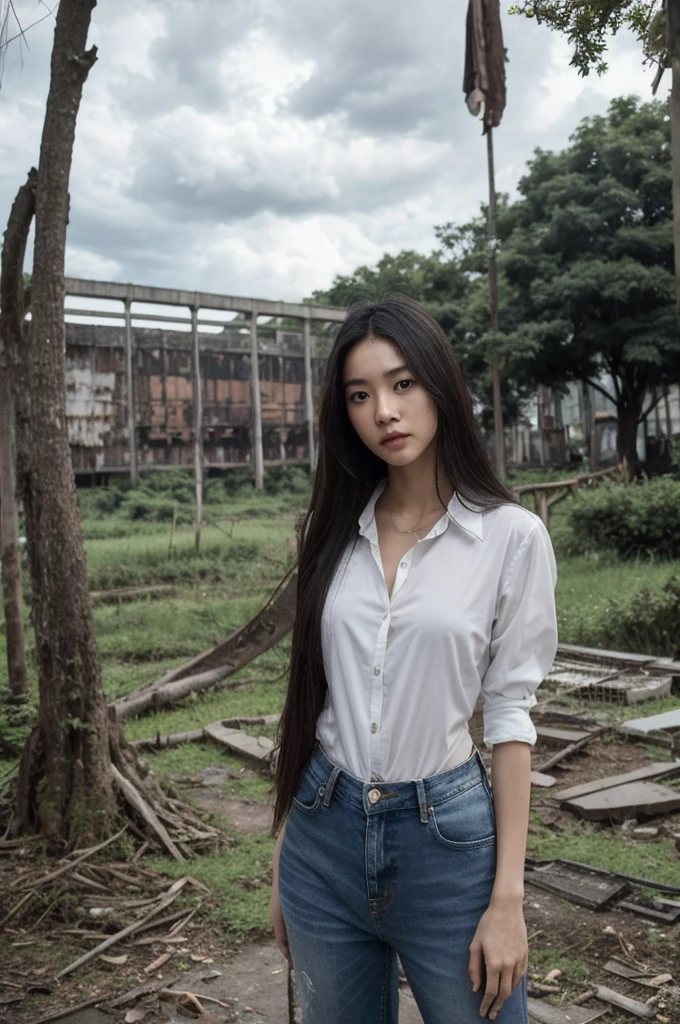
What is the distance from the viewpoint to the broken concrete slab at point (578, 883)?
3.55 m

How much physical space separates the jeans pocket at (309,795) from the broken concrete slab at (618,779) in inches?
135

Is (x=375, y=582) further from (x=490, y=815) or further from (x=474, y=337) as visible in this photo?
(x=474, y=337)

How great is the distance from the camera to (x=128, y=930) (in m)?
3.26

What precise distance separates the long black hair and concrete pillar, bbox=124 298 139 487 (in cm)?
1475

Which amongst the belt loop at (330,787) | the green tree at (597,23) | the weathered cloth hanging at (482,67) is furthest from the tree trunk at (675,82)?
the weathered cloth hanging at (482,67)

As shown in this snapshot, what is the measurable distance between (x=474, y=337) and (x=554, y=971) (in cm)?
1730

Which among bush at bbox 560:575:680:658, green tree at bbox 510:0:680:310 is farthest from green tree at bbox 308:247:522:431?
green tree at bbox 510:0:680:310

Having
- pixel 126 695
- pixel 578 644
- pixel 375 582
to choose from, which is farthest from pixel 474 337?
pixel 375 582

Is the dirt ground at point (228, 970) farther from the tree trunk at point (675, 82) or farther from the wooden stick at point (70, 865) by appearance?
the tree trunk at point (675, 82)

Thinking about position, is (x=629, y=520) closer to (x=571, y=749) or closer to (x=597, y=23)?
(x=571, y=749)

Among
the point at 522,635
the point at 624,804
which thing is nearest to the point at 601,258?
the point at 624,804

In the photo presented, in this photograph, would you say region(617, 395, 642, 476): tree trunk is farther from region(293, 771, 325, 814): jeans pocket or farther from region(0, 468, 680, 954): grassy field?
region(293, 771, 325, 814): jeans pocket

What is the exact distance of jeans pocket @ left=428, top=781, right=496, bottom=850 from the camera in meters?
1.39

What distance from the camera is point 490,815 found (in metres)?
1.43
